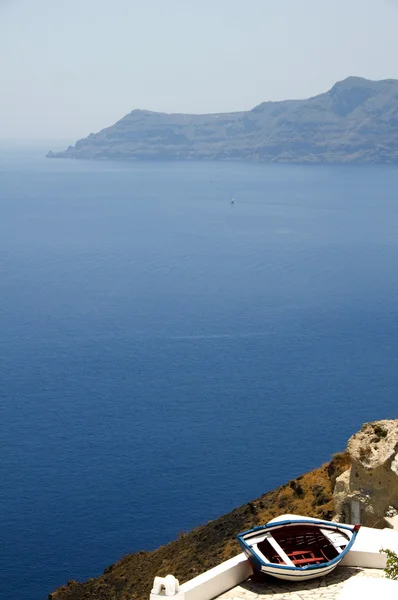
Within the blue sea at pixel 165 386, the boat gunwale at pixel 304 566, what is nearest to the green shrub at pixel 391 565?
the boat gunwale at pixel 304 566

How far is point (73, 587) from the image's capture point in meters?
40.2

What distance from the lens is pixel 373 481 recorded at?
22891 millimetres

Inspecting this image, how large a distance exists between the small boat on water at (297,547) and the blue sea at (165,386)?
31.3 meters

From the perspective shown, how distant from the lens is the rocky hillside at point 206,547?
33.8 meters

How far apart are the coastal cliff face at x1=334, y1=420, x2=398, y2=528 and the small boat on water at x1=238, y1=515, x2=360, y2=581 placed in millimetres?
3791

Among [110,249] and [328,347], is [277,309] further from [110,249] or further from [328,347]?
[110,249]

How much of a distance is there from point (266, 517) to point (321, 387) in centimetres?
4390

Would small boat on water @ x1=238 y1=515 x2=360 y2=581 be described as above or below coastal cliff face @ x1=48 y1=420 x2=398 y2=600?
above

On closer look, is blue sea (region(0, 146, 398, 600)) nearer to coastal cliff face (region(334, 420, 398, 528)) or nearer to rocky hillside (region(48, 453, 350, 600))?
rocky hillside (region(48, 453, 350, 600))

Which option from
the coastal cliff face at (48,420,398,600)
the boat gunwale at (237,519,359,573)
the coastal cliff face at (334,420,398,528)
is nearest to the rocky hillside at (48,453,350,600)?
the coastal cliff face at (48,420,398,600)

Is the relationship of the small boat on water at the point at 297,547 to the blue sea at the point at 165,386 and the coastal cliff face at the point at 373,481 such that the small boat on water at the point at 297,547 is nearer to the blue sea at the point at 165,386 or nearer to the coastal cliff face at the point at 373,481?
the coastal cliff face at the point at 373,481

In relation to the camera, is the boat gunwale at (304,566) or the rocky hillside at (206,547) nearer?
the boat gunwale at (304,566)

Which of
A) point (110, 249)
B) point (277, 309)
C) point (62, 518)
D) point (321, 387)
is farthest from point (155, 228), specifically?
point (62, 518)

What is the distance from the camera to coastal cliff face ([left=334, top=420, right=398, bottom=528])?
74.2 ft
